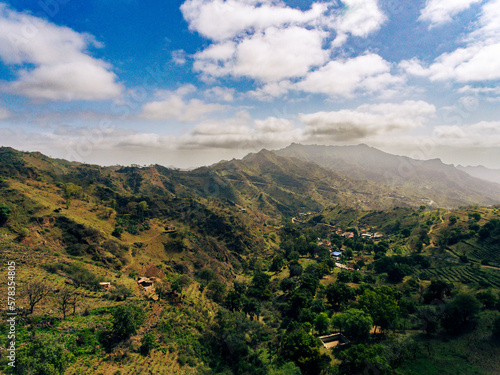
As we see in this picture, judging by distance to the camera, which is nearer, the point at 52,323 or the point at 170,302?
the point at 52,323

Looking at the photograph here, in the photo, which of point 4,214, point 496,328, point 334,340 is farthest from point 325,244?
point 4,214

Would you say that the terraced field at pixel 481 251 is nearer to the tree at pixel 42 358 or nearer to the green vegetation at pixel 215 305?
the green vegetation at pixel 215 305

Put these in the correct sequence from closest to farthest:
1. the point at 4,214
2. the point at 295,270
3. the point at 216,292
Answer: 1. the point at 4,214
2. the point at 216,292
3. the point at 295,270

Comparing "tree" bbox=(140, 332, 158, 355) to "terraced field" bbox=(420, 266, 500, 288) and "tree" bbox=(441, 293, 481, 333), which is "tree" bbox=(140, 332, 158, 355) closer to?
"tree" bbox=(441, 293, 481, 333)

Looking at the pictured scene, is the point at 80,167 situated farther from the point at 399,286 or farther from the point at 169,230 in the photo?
the point at 399,286

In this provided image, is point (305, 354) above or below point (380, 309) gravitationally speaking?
below

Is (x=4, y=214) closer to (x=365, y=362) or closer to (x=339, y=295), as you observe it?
(x=365, y=362)

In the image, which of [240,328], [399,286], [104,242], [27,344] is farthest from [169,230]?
[399,286]
